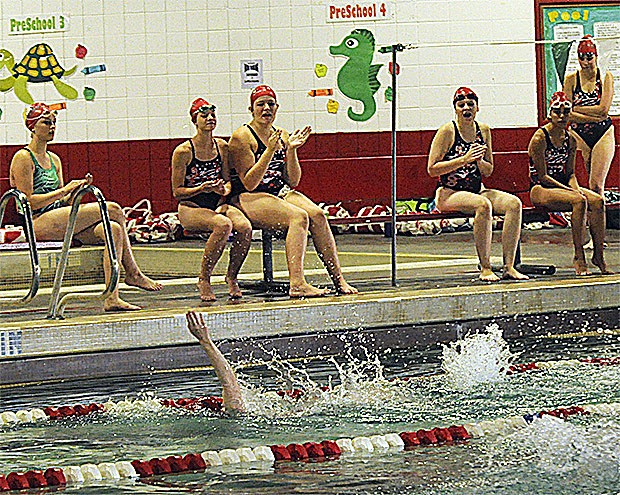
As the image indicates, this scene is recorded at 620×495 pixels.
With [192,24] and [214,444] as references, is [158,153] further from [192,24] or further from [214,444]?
[214,444]

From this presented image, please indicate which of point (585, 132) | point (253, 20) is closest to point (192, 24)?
point (253, 20)

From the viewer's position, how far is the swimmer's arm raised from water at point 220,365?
5.31 metres

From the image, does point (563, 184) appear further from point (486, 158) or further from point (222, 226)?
point (222, 226)

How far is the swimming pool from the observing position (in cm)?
438

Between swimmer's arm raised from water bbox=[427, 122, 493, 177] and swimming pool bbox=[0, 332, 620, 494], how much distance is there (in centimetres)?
146

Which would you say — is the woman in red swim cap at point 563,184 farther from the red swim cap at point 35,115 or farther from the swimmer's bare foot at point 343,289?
the red swim cap at point 35,115

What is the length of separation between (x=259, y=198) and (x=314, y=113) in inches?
219

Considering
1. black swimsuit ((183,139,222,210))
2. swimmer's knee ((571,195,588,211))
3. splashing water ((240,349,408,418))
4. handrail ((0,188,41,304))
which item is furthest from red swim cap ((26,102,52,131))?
swimmer's knee ((571,195,588,211))

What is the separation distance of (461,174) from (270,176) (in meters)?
1.36

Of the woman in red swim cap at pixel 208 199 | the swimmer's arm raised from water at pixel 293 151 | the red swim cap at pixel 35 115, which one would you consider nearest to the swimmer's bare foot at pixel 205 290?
the woman in red swim cap at pixel 208 199

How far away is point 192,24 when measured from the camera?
43.0 ft

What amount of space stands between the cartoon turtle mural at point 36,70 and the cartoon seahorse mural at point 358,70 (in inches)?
111

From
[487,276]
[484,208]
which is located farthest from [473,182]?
[487,276]

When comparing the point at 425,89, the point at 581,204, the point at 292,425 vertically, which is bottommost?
the point at 292,425
